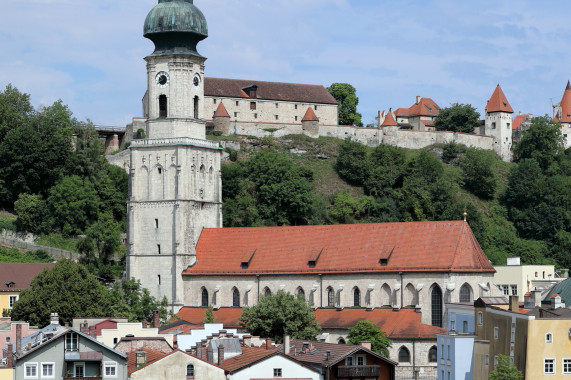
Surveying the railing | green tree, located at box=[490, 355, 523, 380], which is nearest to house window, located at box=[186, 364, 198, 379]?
green tree, located at box=[490, 355, 523, 380]

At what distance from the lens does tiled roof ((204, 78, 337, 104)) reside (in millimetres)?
131500

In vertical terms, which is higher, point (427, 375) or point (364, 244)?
point (364, 244)

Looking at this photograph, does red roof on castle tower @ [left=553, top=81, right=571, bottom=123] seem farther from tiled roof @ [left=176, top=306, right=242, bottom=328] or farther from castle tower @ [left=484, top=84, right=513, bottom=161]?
tiled roof @ [left=176, top=306, right=242, bottom=328]

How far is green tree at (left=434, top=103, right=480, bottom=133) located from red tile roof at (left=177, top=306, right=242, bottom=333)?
67.9m

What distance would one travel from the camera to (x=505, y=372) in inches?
2253

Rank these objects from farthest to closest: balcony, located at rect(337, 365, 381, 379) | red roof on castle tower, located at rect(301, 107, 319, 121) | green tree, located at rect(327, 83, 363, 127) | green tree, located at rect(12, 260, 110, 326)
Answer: green tree, located at rect(327, 83, 363, 127), red roof on castle tower, located at rect(301, 107, 319, 121), green tree, located at rect(12, 260, 110, 326), balcony, located at rect(337, 365, 381, 379)

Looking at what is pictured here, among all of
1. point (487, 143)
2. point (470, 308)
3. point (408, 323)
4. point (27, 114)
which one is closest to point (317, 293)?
point (408, 323)

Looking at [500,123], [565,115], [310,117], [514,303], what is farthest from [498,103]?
[514,303]

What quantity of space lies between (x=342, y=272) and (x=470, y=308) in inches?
472

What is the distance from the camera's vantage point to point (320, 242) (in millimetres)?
82625

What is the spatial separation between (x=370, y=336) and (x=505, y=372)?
16040mm

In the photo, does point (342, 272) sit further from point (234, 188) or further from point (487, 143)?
point (487, 143)

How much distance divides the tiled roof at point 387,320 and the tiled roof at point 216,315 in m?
4.67

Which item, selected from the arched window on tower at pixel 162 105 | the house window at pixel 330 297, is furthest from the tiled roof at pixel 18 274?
the house window at pixel 330 297
